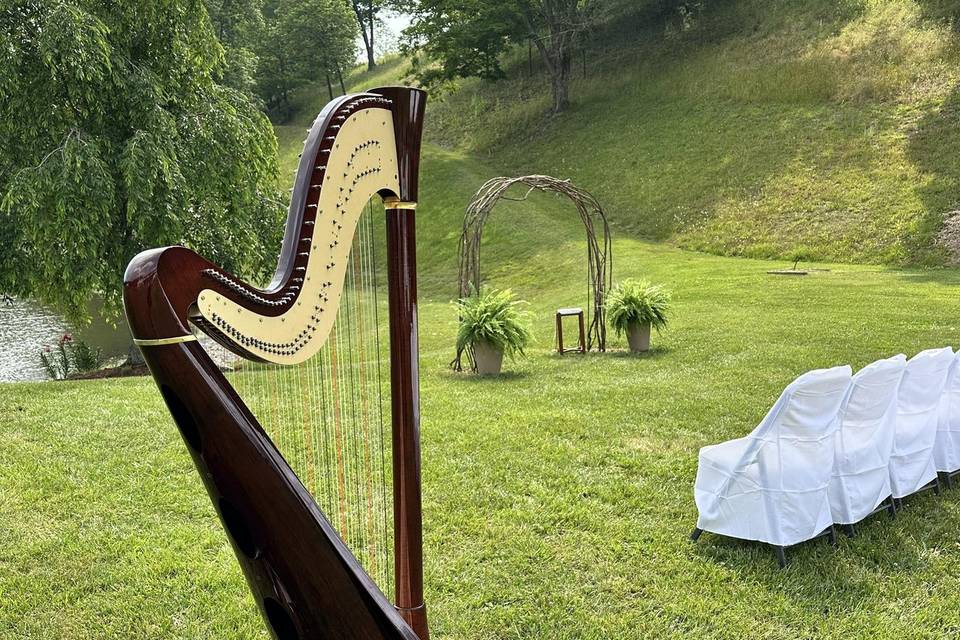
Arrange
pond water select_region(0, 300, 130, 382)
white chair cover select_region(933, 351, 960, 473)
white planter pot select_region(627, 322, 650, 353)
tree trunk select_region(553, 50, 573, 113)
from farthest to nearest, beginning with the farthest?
tree trunk select_region(553, 50, 573, 113), pond water select_region(0, 300, 130, 382), white planter pot select_region(627, 322, 650, 353), white chair cover select_region(933, 351, 960, 473)

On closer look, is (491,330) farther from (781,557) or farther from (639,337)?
(781,557)

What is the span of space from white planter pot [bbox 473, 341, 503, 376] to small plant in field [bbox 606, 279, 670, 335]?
180cm

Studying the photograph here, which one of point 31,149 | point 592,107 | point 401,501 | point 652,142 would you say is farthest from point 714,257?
point 401,501

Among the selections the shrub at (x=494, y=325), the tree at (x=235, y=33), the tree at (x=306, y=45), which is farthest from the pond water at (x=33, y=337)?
the tree at (x=306, y=45)

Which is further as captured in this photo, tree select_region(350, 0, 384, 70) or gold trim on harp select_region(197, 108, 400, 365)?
tree select_region(350, 0, 384, 70)

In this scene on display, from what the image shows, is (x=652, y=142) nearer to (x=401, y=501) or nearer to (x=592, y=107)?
(x=592, y=107)

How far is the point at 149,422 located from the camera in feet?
20.2

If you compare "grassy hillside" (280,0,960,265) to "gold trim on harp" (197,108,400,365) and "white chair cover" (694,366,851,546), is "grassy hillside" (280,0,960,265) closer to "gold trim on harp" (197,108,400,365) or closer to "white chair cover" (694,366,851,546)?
"white chair cover" (694,366,851,546)

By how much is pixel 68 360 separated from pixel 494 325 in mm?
8166

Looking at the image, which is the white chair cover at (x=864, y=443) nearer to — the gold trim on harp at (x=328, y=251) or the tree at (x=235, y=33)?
the gold trim on harp at (x=328, y=251)

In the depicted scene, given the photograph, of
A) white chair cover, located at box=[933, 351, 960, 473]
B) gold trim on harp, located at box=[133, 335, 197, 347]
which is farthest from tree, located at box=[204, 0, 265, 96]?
gold trim on harp, located at box=[133, 335, 197, 347]

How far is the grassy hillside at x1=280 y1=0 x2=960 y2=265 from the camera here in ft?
57.6

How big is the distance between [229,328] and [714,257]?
58.1 ft

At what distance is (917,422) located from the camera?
13.9ft
